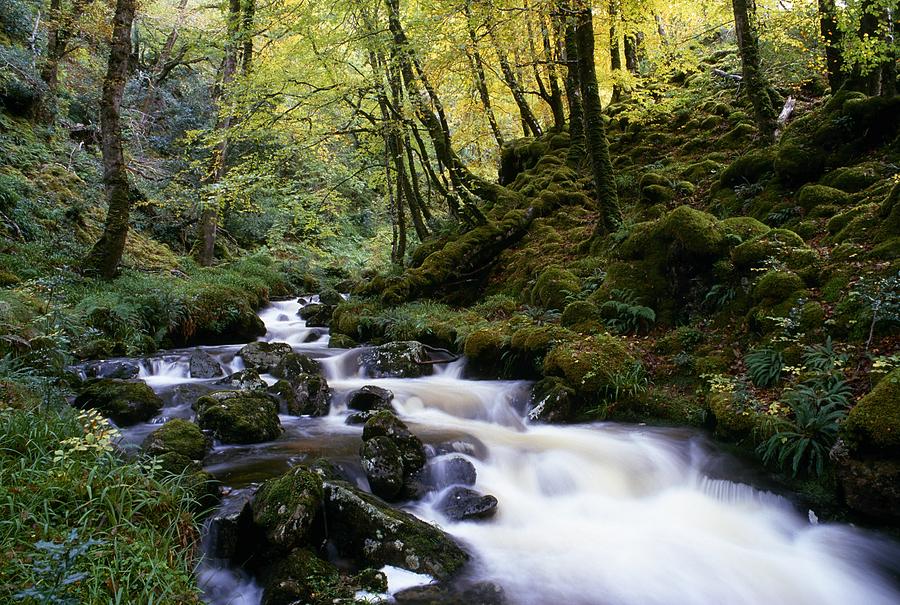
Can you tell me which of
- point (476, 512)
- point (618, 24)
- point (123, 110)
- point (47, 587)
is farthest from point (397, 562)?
point (123, 110)

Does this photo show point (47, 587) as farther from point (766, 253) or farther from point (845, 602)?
point (766, 253)

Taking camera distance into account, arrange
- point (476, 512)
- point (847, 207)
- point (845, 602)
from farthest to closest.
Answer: point (847, 207) → point (476, 512) → point (845, 602)

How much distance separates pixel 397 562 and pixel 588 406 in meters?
3.81

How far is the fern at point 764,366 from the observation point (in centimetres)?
565

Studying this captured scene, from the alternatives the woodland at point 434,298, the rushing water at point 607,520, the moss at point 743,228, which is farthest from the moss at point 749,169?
the rushing water at point 607,520

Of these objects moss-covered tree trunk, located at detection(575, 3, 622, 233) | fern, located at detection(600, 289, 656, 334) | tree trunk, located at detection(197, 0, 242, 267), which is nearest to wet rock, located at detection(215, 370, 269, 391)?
tree trunk, located at detection(197, 0, 242, 267)

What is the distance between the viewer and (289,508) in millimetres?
4043

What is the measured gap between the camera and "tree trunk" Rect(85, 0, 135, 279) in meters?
9.41

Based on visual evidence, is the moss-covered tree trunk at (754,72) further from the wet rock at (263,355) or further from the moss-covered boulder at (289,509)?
the moss-covered boulder at (289,509)

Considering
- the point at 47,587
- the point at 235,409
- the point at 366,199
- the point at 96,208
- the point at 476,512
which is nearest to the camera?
the point at 47,587

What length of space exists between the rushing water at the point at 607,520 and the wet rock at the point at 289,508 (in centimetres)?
38

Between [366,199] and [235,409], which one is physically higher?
[366,199]

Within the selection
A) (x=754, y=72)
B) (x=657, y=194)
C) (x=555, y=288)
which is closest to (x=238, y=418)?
(x=555, y=288)

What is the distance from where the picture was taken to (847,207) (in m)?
7.46
